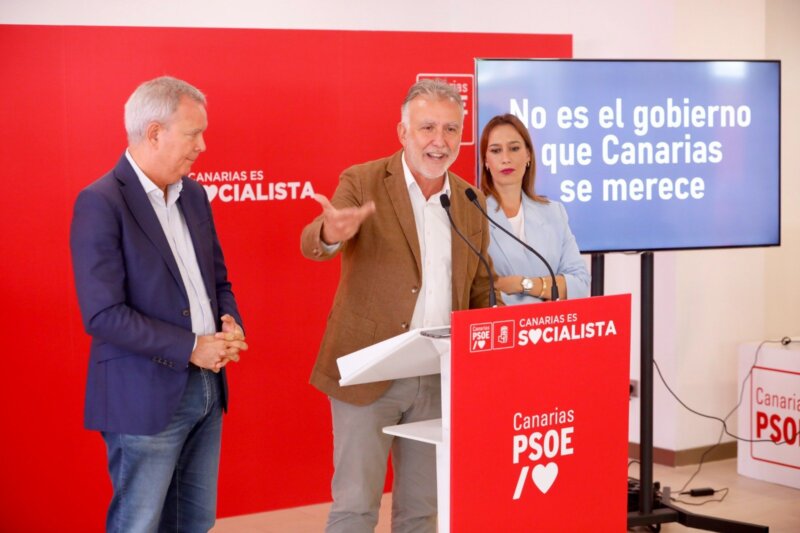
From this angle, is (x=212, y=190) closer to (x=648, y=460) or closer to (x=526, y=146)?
Result: (x=526, y=146)

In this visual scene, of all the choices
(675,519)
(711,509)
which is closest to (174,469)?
(675,519)

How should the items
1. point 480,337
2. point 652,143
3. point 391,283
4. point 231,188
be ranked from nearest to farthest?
point 480,337 → point 391,283 → point 652,143 → point 231,188

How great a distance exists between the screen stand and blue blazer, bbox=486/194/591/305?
1.74 feet

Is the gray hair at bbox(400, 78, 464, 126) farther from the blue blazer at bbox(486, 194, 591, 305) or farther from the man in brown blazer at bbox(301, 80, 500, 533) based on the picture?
the blue blazer at bbox(486, 194, 591, 305)

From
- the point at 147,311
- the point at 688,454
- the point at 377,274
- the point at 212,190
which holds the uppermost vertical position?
the point at 212,190

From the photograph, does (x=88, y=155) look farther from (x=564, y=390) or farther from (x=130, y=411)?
(x=564, y=390)

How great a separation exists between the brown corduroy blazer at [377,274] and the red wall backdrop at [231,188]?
155cm

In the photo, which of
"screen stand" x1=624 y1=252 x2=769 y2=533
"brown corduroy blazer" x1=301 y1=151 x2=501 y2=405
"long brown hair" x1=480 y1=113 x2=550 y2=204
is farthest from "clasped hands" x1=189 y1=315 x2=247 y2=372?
"screen stand" x1=624 y1=252 x2=769 y2=533

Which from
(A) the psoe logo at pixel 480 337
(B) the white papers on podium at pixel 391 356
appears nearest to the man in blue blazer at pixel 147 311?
(B) the white papers on podium at pixel 391 356

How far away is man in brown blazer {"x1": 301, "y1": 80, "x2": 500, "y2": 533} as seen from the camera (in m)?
3.08

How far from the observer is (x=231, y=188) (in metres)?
4.58

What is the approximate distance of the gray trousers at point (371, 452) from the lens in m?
3.09

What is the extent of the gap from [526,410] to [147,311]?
3.43 ft

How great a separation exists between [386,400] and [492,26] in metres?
2.92
